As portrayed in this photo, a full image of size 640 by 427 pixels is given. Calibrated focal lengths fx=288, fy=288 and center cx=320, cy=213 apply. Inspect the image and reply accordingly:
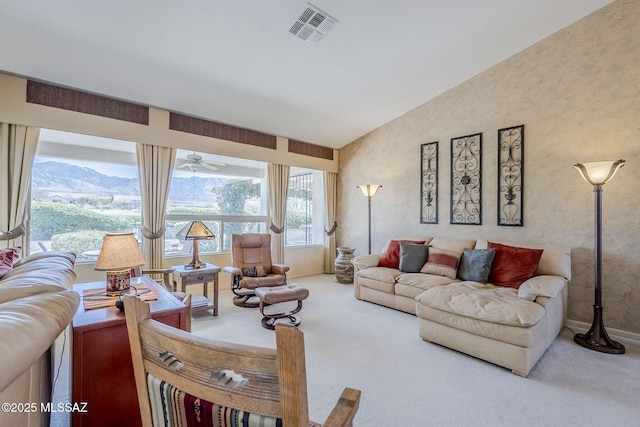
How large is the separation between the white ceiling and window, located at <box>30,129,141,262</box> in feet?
2.71

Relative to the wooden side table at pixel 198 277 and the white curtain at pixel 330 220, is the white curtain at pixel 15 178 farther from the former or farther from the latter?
the white curtain at pixel 330 220

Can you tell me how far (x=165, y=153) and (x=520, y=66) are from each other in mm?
4916

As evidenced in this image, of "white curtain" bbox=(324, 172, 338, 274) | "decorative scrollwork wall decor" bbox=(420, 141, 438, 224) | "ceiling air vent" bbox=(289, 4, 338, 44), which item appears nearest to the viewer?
"ceiling air vent" bbox=(289, 4, 338, 44)

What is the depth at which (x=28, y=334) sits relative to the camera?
31.7 inches

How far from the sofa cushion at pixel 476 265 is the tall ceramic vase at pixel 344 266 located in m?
2.01

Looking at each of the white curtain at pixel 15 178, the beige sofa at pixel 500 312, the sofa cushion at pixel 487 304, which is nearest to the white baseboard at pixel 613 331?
the beige sofa at pixel 500 312

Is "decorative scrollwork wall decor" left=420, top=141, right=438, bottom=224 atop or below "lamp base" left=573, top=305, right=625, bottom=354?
atop

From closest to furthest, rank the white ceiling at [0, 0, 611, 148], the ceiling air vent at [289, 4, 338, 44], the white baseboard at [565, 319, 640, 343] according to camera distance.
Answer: the white ceiling at [0, 0, 611, 148] < the ceiling air vent at [289, 4, 338, 44] < the white baseboard at [565, 319, 640, 343]

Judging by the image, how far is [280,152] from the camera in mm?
5223

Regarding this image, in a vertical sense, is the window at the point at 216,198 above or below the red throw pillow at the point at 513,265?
above

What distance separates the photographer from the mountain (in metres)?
3.47

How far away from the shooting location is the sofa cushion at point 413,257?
403 cm

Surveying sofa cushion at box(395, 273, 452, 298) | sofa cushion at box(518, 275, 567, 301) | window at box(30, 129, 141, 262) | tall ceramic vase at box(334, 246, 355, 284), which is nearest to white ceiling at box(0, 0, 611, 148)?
window at box(30, 129, 141, 262)

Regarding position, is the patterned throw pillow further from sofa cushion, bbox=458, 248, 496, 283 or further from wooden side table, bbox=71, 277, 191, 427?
wooden side table, bbox=71, 277, 191, 427
